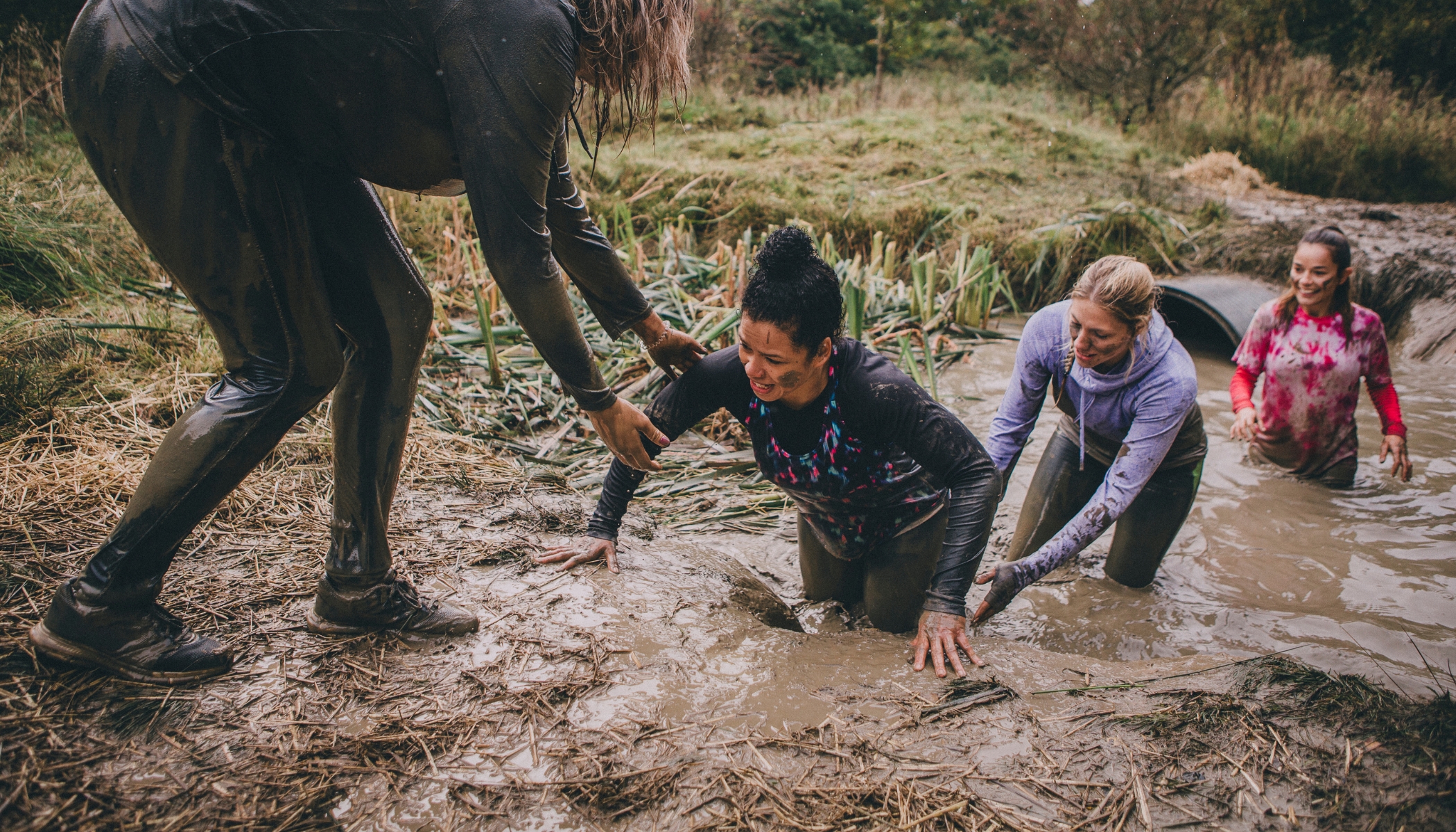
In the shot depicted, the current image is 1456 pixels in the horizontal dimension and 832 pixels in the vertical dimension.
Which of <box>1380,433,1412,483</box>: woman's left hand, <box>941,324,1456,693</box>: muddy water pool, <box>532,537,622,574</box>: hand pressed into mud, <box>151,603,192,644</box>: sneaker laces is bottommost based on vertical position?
<box>941,324,1456,693</box>: muddy water pool

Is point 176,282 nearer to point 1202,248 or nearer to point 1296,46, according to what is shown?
point 1202,248

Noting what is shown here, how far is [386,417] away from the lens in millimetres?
1862

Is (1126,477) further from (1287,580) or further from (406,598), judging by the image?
(406,598)

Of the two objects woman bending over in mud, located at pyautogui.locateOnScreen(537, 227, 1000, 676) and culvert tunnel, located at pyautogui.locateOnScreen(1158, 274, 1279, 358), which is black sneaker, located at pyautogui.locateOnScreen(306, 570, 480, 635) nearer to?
Answer: woman bending over in mud, located at pyautogui.locateOnScreen(537, 227, 1000, 676)

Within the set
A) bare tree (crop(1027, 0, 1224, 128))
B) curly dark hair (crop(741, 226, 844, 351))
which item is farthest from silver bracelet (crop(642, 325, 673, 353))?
bare tree (crop(1027, 0, 1224, 128))

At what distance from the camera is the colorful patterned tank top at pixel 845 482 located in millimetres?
2342

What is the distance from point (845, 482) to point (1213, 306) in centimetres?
400

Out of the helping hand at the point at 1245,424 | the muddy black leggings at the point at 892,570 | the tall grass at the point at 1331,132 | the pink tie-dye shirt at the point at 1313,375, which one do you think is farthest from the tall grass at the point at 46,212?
the tall grass at the point at 1331,132

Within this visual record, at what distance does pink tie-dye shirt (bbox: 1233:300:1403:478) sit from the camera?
141 inches

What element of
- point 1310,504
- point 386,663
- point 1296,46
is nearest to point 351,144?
point 386,663

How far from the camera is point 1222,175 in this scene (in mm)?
7949

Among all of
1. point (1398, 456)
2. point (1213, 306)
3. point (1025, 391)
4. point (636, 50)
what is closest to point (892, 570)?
point (1025, 391)

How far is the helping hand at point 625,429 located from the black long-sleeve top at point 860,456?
0.76ft

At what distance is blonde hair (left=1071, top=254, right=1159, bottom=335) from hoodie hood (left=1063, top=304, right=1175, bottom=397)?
0.13 meters
